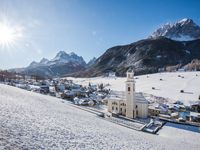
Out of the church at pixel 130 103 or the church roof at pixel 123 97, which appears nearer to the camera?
the church at pixel 130 103

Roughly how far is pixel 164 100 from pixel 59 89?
47.3 metres

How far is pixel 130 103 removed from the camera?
43531mm

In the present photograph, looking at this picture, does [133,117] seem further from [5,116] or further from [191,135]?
[5,116]

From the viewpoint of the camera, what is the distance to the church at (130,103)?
43.4 metres

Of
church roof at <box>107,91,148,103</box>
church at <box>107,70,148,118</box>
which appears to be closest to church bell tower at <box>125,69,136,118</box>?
church at <box>107,70,148,118</box>

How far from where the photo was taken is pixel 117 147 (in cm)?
1416

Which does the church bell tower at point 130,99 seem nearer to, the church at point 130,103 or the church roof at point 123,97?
the church at point 130,103

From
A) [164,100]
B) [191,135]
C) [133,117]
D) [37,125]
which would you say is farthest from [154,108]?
[37,125]

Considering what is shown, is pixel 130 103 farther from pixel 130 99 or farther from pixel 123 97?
pixel 123 97

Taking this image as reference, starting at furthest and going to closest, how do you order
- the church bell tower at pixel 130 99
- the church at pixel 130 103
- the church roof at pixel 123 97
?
the church roof at pixel 123 97, the church at pixel 130 103, the church bell tower at pixel 130 99

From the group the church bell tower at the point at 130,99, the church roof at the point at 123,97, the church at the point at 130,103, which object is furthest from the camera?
the church roof at the point at 123,97

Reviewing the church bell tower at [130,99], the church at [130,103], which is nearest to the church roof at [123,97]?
the church at [130,103]

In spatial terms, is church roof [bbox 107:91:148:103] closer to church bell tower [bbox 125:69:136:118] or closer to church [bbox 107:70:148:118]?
church [bbox 107:70:148:118]

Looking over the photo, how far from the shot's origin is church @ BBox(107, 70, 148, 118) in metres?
43.4
